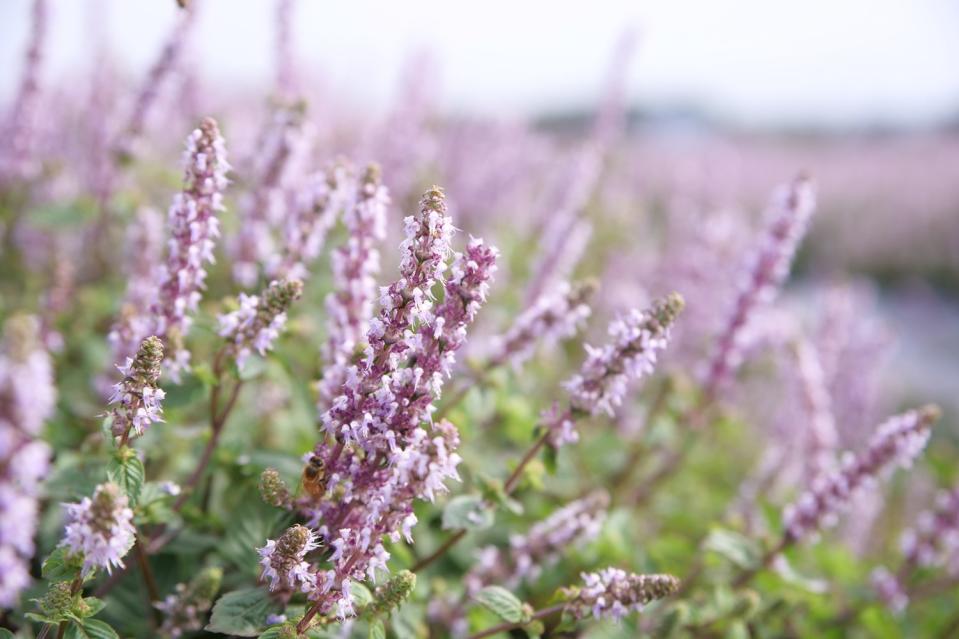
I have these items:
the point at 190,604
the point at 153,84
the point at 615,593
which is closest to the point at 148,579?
the point at 190,604

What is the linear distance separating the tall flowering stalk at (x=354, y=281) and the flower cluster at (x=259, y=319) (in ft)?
0.88

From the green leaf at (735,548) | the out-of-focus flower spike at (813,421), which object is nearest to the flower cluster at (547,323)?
the green leaf at (735,548)

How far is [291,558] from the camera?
6.49 feet

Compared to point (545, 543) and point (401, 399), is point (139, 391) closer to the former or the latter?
point (401, 399)

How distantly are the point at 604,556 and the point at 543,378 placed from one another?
216cm

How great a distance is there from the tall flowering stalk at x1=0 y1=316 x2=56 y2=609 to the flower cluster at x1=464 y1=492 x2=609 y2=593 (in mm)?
1673

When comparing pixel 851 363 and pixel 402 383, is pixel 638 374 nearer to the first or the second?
pixel 402 383

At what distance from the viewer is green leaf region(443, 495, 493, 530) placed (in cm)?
256

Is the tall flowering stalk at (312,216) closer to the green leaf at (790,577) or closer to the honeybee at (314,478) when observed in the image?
the honeybee at (314,478)

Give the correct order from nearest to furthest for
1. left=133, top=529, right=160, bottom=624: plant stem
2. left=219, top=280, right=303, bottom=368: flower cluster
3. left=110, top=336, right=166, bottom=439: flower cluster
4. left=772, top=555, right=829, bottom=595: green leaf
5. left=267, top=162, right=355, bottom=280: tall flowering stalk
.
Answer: left=110, top=336, right=166, bottom=439: flower cluster < left=219, top=280, right=303, bottom=368: flower cluster < left=133, top=529, right=160, bottom=624: plant stem < left=267, top=162, right=355, bottom=280: tall flowering stalk < left=772, top=555, right=829, bottom=595: green leaf

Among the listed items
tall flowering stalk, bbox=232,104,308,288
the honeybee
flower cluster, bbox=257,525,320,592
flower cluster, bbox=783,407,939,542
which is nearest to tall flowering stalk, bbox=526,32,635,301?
tall flowering stalk, bbox=232,104,308,288

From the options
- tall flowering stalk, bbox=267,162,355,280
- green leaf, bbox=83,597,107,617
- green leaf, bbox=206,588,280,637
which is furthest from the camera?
tall flowering stalk, bbox=267,162,355,280

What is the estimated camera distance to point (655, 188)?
1628 centimetres

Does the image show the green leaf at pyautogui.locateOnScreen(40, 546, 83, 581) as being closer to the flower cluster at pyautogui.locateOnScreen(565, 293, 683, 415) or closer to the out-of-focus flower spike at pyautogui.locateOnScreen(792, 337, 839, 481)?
the flower cluster at pyautogui.locateOnScreen(565, 293, 683, 415)
